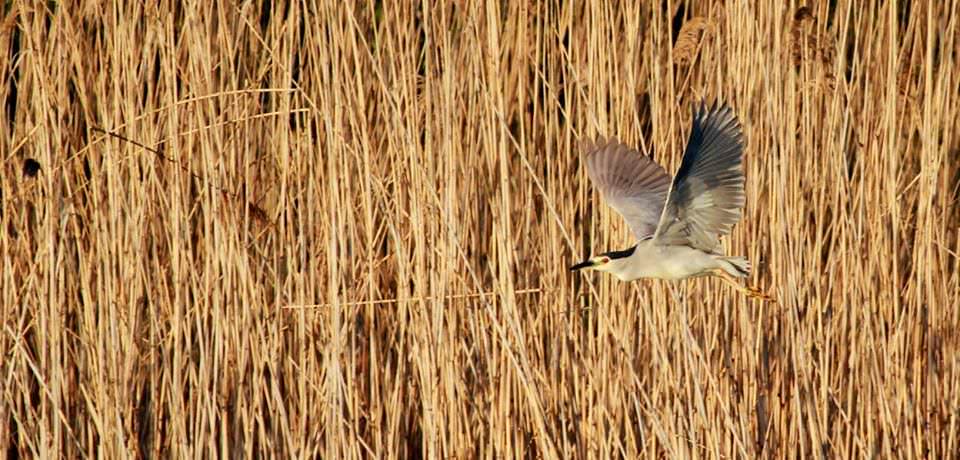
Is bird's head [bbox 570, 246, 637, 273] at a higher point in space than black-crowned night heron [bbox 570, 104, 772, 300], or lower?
lower

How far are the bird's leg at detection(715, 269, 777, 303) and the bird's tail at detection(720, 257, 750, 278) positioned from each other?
0.03m

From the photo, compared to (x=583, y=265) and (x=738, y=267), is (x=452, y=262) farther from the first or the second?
(x=738, y=267)

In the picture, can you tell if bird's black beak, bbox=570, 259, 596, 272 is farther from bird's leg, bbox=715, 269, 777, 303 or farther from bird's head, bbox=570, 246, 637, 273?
bird's leg, bbox=715, 269, 777, 303

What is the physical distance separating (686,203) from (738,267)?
23 centimetres

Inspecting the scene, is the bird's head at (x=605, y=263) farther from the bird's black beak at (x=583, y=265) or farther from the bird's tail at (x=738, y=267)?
the bird's tail at (x=738, y=267)

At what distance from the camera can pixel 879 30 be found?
3.06 metres

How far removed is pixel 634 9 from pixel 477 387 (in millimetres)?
906

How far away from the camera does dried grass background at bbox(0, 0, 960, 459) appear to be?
2.72m

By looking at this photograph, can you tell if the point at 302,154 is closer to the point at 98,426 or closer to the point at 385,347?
the point at 385,347

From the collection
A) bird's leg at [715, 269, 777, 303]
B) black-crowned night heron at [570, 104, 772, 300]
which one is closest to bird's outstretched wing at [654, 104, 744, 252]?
black-crowned night heron at [570, 104, 772, 300]

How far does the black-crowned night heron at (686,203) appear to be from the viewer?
262cm

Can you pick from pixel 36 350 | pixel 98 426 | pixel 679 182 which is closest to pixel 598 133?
pixel 679 182

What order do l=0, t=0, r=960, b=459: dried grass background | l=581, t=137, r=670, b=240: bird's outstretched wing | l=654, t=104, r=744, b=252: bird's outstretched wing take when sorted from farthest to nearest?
l=581, t=137, r=670, b=240: bird's outstretched wing, l=0, t=0, r=960, b=459: dried grass background, l=654, t=104, r=744, b=252: bird's outstretched wing

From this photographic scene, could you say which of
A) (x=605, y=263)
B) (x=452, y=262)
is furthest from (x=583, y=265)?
(x=452, y=262)
